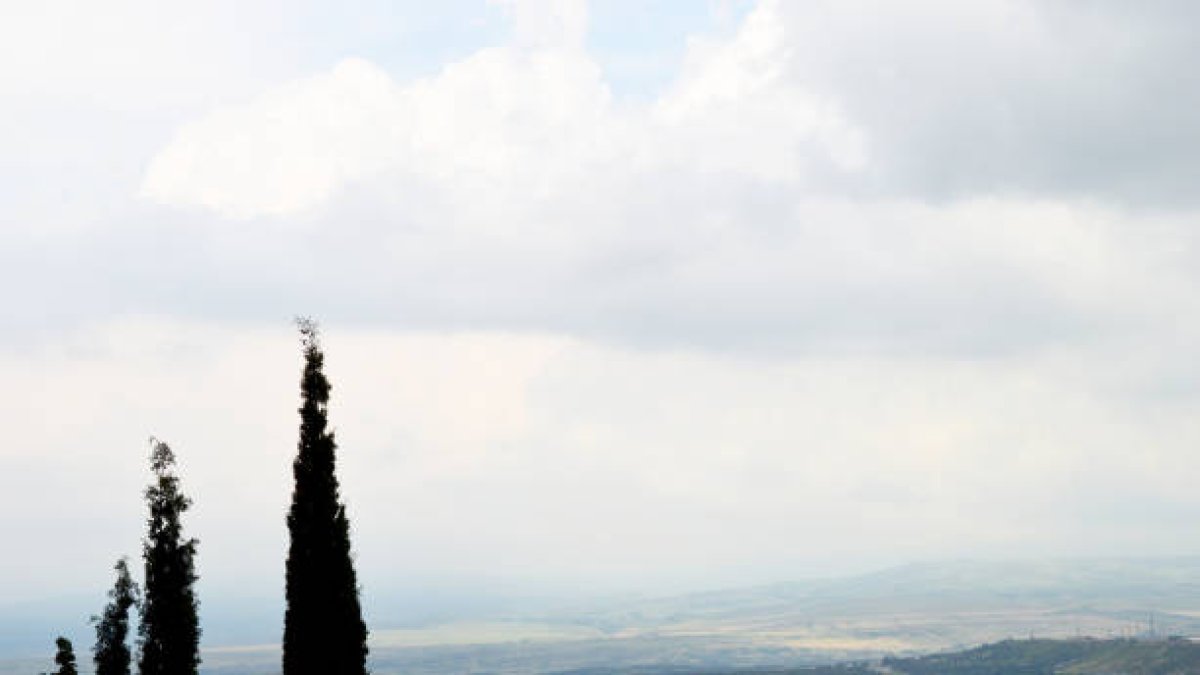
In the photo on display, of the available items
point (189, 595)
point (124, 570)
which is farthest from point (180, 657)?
point (124, 570)

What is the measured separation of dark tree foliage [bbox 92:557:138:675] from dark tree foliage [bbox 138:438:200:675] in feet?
27.5

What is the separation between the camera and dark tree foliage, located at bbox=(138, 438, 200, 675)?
78438 millimetres

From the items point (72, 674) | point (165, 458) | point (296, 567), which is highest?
point (165, 458)

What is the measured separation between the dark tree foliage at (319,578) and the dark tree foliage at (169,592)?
15372mm

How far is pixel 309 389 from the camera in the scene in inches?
2648

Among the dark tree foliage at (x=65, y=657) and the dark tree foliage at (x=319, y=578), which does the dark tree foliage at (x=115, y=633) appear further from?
the dark tree foliage at (x=319, y=578)

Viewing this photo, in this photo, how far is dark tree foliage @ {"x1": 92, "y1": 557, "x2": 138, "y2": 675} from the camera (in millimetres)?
87062

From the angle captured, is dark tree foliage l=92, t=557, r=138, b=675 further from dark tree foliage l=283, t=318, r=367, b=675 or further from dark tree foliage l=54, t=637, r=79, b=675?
dark tree foliage l=283, t=318, r=367, b=675

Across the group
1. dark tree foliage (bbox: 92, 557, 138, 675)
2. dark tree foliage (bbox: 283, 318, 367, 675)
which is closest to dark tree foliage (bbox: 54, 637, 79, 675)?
dark tree foliage (bbox: 92, 557, 138, 675)

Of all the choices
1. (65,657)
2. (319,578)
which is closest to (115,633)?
(65,657)

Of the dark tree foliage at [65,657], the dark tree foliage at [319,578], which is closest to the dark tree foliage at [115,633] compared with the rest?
the dark tree foliage at [65,657]

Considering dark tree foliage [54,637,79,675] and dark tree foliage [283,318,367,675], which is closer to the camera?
dark tree foliage [283,318,367,675]

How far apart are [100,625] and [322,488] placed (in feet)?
107

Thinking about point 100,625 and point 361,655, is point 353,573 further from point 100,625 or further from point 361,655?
point 100,625
